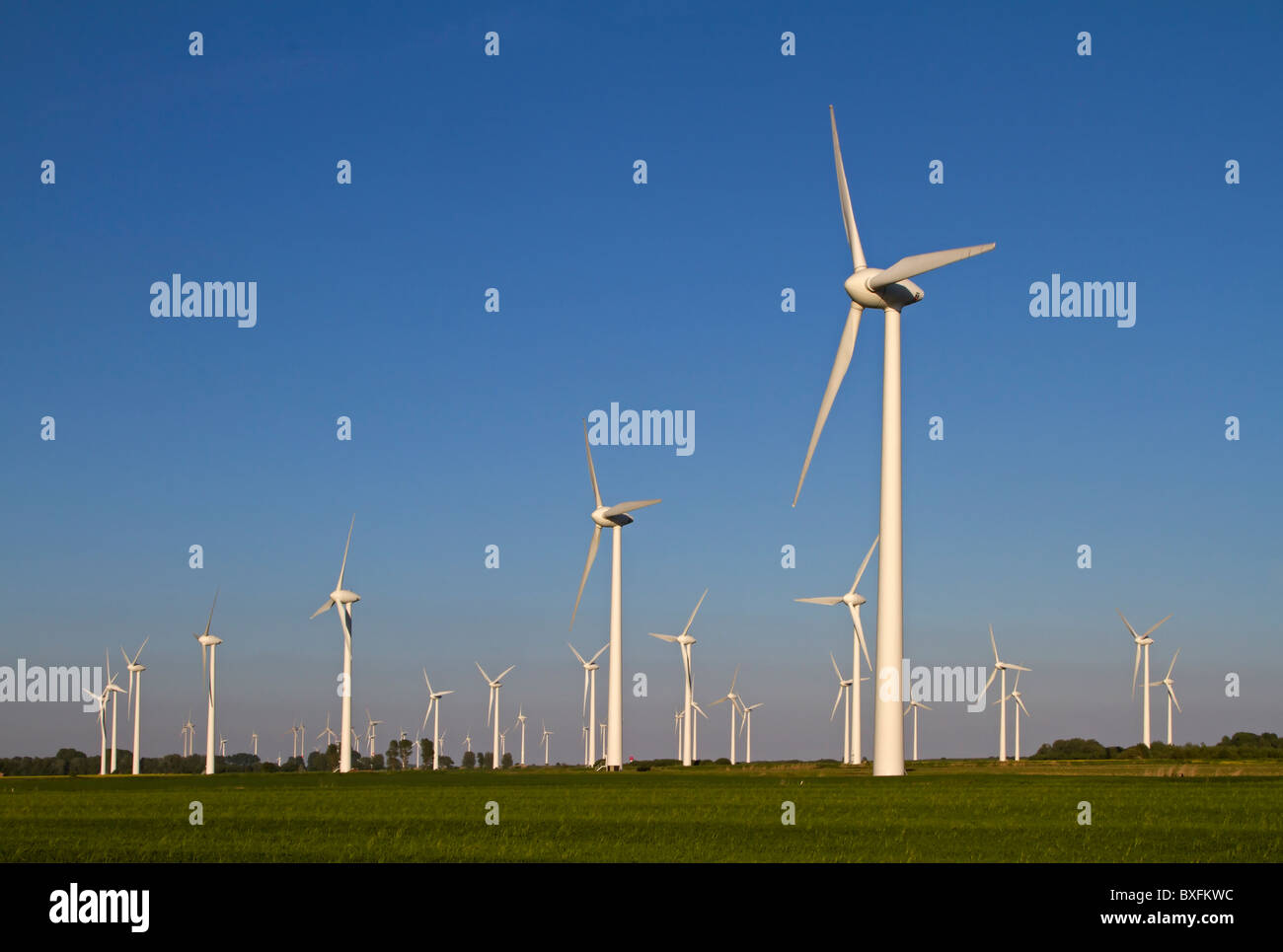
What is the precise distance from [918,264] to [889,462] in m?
9.66

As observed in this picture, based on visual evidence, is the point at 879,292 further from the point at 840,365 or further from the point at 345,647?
the point at 345,647

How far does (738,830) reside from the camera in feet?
98.0

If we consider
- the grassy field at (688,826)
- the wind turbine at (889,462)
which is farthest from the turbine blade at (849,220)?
the grassy field at (688,826)

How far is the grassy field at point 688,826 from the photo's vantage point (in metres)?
24.7

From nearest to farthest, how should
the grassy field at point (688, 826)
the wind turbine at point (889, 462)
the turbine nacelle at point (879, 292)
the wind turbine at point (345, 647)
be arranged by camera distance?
the grassy field at point (688, 826), the wind turbine at point (889, 462), the turbine nacelle at point (879, 292), the wind turbine at point (345, 647)

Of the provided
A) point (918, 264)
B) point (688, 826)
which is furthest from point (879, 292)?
point (688, 826)

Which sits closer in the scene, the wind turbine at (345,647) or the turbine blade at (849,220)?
the turbine blade at (849,220)

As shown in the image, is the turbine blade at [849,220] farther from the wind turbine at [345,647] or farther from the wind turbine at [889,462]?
the wind turbine at [345,647]

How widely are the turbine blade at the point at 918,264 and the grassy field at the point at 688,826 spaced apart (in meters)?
23.3
